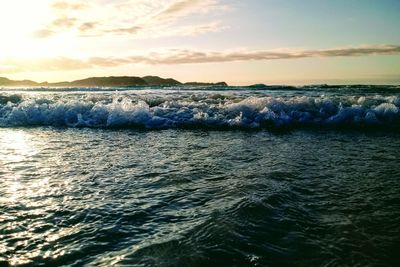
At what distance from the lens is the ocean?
3576mm

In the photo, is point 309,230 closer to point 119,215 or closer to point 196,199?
point 196,199

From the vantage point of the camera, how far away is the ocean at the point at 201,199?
3576 millimetres

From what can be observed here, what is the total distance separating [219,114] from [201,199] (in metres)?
9.37

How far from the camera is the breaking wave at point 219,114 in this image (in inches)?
524

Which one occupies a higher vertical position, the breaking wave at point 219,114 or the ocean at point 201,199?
the breaking wave at point 219,114

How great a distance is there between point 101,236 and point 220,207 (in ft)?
5.19

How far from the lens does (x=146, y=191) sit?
18.0 feet

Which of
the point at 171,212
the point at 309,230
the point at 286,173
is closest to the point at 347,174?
the point at 286,173

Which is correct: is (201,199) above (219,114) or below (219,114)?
below

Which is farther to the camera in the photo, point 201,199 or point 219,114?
point 219,114

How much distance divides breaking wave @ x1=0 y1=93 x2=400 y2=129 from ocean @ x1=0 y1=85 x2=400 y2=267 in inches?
70.2

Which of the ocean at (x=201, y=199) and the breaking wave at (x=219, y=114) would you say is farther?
the breaking wave at (x=219, y=114)

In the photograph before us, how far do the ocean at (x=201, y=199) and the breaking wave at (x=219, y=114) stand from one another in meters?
1.78

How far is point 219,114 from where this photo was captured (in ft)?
46.9
